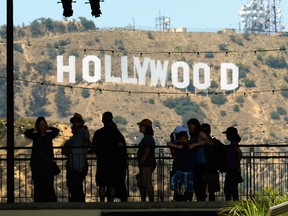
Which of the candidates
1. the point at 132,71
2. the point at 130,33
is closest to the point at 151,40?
Answer: the point at 130,33

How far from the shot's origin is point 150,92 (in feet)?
586

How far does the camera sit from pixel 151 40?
651ft

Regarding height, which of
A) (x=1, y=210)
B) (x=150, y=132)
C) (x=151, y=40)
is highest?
(x=151, y=40)

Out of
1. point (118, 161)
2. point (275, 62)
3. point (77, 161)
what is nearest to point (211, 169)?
point (118, 161)

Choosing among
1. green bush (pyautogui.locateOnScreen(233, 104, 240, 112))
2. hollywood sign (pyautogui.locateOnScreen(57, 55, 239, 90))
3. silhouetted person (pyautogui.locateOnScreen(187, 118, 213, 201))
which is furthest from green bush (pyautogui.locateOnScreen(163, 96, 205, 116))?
silhouetted person (pyautogui.locateOnScreen(187, 118, 213, 201))

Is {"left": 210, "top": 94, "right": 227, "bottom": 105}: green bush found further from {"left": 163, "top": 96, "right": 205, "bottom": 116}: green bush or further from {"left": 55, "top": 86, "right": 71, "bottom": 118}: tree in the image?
{"left": 55, "top": 86, "right": 71, "bottom": 118}: tree

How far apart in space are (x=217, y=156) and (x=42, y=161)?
2.73 metres

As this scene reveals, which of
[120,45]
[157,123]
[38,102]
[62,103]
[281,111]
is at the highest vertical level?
[120,45]

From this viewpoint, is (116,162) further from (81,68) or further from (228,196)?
(81,68)

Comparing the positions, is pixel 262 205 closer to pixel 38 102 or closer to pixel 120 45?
pixel 38 102

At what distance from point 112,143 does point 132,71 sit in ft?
528

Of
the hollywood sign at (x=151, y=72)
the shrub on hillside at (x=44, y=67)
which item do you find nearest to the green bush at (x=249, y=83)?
the hollywood sign at (x=151, y=72)

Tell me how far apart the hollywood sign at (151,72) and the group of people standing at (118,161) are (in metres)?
145

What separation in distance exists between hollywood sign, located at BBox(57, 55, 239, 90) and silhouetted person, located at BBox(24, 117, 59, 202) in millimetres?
145063
